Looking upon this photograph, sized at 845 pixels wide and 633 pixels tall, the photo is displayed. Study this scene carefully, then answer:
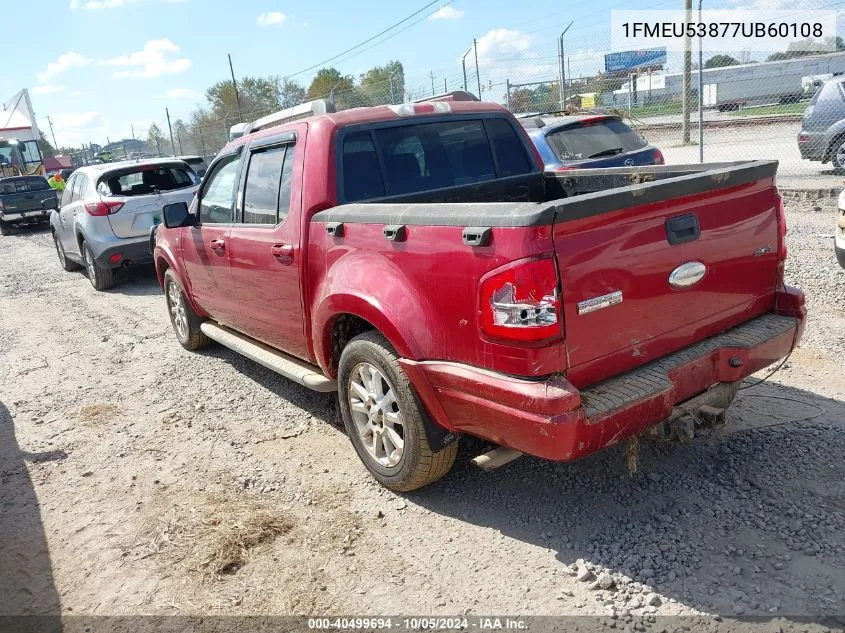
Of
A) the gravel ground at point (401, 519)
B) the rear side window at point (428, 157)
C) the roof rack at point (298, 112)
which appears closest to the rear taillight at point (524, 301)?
the gravel ground at point (401, 519)

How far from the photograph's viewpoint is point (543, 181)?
15.6 ft

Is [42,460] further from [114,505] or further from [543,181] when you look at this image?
[543,181]

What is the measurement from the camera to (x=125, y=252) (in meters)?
9.62

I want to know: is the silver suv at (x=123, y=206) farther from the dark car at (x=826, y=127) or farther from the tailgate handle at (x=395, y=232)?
the dark car at (x=826, y=127)

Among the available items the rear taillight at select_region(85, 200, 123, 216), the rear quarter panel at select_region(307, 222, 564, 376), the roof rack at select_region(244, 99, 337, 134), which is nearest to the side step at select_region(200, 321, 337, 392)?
the rear quarter panel at select_region(307, 222, 564, 376)

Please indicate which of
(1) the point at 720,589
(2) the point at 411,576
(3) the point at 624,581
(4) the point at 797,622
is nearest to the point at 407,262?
(2) the point at 411,576

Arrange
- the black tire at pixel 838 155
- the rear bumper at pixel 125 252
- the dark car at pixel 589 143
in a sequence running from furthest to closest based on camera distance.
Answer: the black tire at pixel 838 155, the rear bumper at pixel 125 252, the dark car at pixel 589 143

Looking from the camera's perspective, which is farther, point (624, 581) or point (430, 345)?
point (430, 345)

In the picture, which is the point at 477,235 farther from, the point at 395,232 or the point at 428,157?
the point at 428,157

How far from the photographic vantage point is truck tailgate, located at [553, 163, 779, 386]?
2773mm

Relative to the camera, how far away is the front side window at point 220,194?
16.3ft

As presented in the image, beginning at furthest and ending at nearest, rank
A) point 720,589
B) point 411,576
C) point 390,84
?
point 390,84 < point 411,576 < point 720,589

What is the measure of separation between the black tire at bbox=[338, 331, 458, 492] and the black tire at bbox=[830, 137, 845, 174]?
11.2 m

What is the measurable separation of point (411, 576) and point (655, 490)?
1323mm
